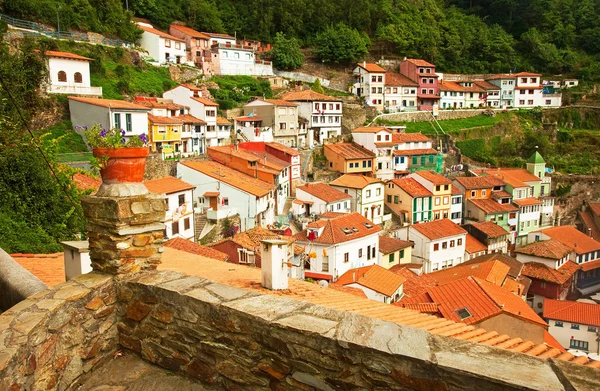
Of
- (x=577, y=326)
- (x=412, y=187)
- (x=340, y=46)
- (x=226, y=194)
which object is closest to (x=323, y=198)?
(x=226, y=194)

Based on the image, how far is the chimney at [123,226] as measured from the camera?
425 cm

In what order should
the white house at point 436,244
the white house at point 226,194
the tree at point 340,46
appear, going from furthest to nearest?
the tree at point 340,46 → the white house at point 436,244 → the white house at point 226,194

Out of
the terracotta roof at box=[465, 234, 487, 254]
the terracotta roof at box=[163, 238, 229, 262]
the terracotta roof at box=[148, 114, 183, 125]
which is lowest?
the terracotta roof at box=[465, 234, 487, 254]

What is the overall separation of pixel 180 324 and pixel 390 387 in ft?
6.18

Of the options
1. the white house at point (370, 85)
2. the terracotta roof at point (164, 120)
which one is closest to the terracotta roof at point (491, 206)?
the white house at point (370, 85)

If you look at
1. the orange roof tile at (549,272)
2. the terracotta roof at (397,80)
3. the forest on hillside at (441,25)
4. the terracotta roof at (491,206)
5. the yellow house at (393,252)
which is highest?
the forest on hillside at (441,25)

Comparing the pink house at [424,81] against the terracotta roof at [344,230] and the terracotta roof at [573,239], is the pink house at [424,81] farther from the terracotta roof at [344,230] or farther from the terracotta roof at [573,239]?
the terracotta roof at [344,230]

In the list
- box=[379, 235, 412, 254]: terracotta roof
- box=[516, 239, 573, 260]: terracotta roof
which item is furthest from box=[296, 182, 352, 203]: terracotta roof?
box=[516, 239, 573, 260]: terracotta roof

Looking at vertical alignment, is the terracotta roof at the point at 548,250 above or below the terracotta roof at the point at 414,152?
below

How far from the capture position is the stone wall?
3.28 meters

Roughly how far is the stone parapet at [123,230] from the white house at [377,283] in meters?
17.9

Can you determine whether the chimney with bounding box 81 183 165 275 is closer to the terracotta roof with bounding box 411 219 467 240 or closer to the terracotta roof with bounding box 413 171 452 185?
the terracotta roof with bounding box 411 219 467 240

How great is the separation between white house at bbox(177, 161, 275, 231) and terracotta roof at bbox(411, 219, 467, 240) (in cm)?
1191

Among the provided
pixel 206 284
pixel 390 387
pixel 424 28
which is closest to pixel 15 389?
pixel 206 284
